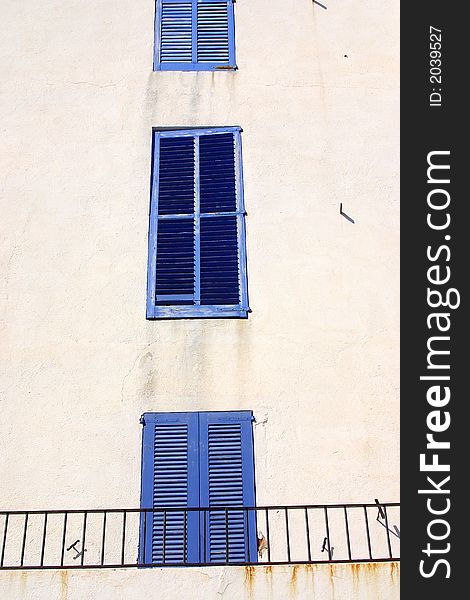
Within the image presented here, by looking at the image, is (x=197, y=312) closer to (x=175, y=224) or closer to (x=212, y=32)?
(x=175, y=224)

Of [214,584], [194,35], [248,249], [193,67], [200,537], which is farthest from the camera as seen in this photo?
[194,35]

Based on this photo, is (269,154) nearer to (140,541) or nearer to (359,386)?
(359,386)

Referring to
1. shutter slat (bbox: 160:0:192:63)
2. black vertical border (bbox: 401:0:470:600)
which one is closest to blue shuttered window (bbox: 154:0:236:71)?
shutter slat (bbox: 160:0:192:63)

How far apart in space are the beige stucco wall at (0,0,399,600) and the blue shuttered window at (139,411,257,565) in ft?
0.45

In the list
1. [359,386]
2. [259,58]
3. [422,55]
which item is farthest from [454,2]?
[359,386]

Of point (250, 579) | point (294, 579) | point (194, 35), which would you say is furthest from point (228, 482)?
point (194, 35)

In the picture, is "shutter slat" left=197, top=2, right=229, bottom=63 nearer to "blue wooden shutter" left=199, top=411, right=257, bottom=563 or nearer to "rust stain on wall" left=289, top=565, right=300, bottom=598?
"blue wooden shutter" left=199, top=411, right=257, bottom=563

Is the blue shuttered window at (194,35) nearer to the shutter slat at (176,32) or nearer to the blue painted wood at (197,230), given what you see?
the shutter slat at (176,32)

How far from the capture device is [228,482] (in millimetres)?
7090

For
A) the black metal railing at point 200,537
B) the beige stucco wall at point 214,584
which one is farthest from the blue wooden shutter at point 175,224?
the beige stucco wall at point 214,584

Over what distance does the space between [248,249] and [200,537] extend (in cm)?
287

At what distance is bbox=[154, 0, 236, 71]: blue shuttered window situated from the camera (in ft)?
30.5

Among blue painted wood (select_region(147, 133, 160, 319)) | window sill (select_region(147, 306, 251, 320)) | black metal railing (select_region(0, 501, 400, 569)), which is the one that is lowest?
black metal railing (select_region(0, 501, 400, 569))

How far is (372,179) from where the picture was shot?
864 centimetres
